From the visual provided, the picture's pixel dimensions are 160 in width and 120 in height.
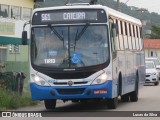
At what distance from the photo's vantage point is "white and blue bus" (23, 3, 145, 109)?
A: 17922mm

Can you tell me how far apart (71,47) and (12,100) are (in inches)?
150

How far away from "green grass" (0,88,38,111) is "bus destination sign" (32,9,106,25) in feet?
11.1

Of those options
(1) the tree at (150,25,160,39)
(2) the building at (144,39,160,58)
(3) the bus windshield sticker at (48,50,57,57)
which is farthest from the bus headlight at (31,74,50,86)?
(1) the tree at (150,25,160,39)

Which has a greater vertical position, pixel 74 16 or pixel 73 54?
pixel 74 16

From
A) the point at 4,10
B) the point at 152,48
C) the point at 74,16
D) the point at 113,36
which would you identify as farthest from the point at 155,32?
the point at 74,16

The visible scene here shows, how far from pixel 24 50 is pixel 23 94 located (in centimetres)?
2364

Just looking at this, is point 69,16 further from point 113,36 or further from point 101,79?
point 101,79

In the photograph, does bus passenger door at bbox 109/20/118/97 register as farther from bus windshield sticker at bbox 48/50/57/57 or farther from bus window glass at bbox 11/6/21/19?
bus window glass at bbox 11/6/21/19

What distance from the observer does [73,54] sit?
18.0 m

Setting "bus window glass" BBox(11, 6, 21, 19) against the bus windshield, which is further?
"bus window glass" BBox(11, 6, 21, 19)

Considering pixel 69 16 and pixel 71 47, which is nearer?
pixel 71 47

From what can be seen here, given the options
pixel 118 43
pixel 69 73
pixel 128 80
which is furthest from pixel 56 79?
pixel 128 80

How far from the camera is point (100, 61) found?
712 inches

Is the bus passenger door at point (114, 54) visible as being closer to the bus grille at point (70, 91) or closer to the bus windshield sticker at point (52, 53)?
the bus grille at point (70, 91)
